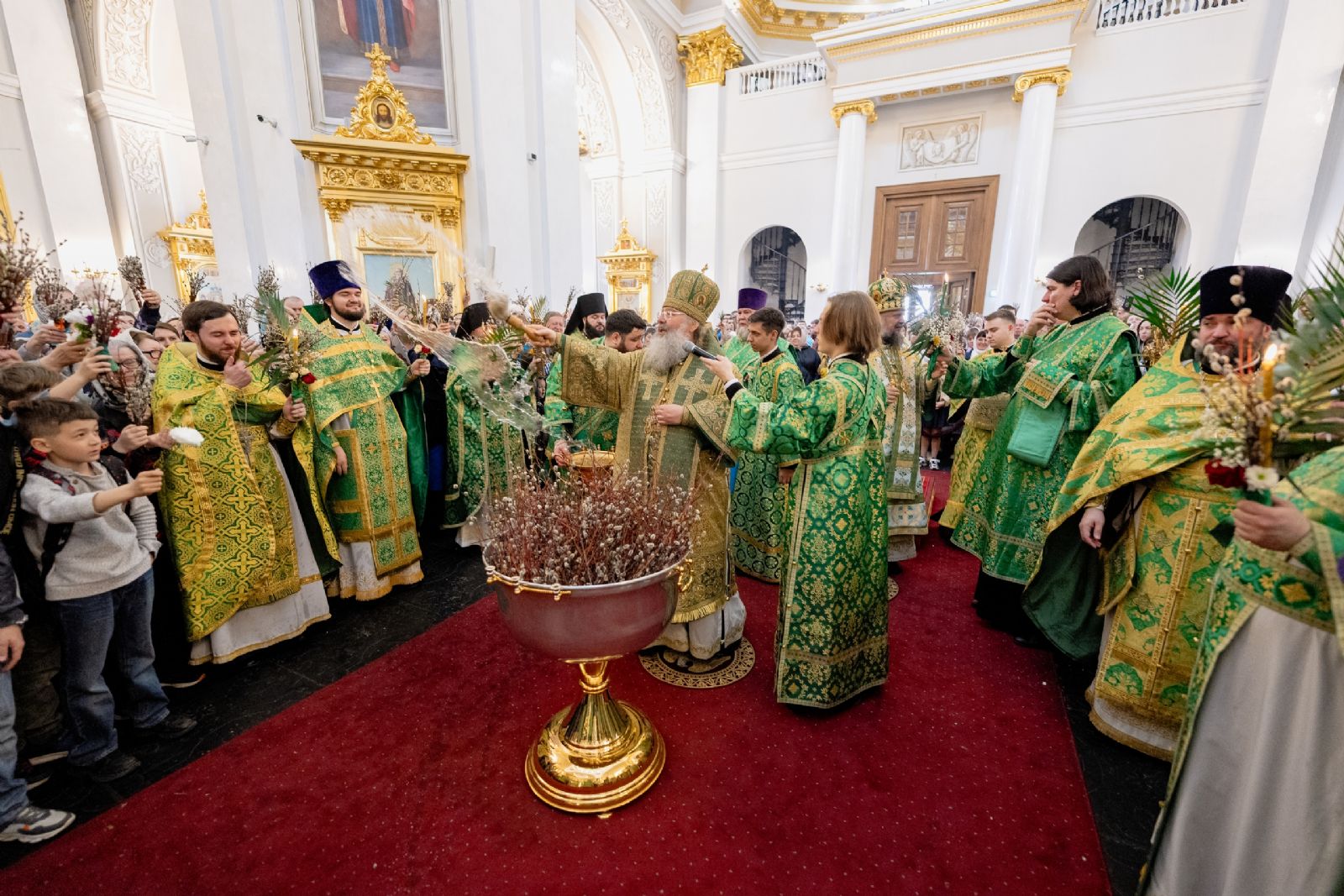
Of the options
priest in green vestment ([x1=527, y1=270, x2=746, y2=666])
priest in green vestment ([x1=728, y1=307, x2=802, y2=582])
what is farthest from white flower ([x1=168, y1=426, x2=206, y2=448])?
priest in green vestment ([x1=728, y1=307, x2=802, y2=582])

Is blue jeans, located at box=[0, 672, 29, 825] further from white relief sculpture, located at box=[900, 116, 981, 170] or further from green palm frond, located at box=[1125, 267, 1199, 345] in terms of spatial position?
white relief sculpture, located at box=[900, 116, 981, 170]

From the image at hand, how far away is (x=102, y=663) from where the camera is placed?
231 centimetres

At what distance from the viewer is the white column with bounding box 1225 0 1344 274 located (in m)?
9.23

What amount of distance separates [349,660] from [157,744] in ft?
2.72

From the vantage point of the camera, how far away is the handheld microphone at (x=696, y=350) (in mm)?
2459

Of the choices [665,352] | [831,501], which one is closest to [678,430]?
[665,352]

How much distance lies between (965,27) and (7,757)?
51.2 ft

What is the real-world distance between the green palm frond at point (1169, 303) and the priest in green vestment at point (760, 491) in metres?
1.86

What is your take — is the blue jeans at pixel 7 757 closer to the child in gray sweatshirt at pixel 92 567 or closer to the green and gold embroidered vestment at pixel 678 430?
the child in gray sweatshirt at pixel 92 567

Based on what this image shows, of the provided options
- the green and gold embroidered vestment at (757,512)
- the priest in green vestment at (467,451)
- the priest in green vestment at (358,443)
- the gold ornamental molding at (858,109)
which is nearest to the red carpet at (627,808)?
the priest in green vestment at (358,443)

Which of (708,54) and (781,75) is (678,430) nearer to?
(781,75)

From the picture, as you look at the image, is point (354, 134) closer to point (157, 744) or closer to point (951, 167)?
point (157, 744)

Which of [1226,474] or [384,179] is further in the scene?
[384,179]

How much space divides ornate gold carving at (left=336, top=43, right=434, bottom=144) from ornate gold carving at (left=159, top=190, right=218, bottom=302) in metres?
6.78
